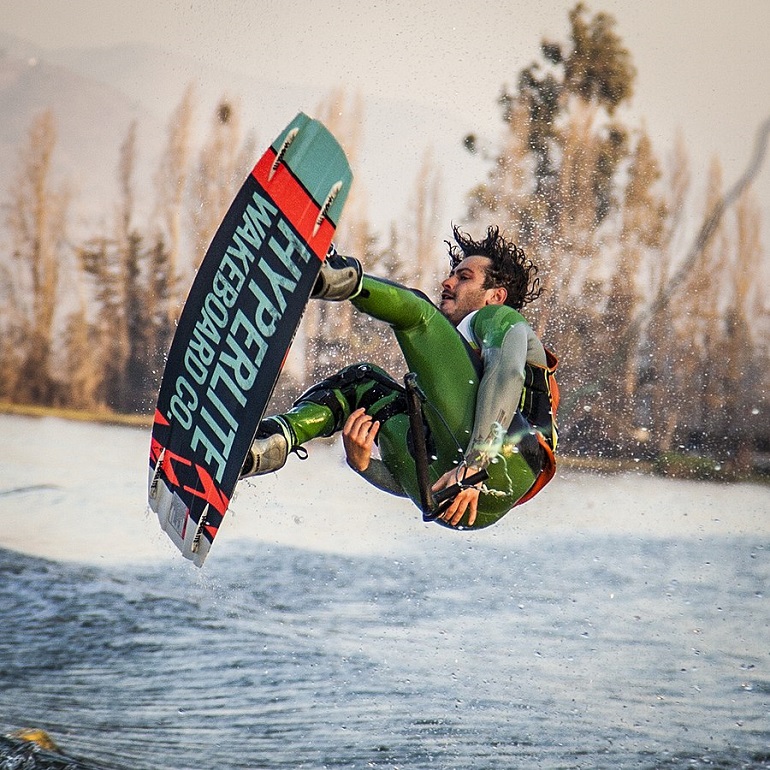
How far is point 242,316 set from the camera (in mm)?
2807

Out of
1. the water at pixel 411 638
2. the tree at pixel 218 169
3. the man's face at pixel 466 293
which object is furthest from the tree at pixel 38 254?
the man's face at pixel 466 293

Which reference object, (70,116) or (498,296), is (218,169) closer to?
(70,116)

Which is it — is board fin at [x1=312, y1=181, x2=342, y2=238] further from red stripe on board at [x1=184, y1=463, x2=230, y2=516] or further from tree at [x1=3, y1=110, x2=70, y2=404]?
tree at [x1=3, y1=110, x2=70, y2=404]

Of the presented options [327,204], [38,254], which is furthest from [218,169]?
[327,204]

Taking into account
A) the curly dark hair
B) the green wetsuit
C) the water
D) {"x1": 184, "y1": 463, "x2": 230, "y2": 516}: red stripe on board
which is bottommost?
the water

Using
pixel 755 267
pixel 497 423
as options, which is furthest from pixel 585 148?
pixel 497 423

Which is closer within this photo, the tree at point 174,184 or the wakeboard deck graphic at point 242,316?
the wakeboard deck graphic at point 242,316

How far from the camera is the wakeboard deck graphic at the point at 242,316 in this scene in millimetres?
2686

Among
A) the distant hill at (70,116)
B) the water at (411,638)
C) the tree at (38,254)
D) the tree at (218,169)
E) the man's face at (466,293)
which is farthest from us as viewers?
the tree at (38,254)

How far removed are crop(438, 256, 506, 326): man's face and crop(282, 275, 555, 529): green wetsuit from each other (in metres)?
0.15

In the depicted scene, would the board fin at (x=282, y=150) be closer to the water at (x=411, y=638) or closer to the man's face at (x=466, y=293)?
the man's face at (x=466, y=293)

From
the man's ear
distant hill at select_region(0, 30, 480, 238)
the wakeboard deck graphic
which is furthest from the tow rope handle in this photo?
distant hill at select_region(0, 30, 480, 238)

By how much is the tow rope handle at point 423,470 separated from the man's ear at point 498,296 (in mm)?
511

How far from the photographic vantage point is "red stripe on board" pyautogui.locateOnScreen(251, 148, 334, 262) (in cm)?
264
